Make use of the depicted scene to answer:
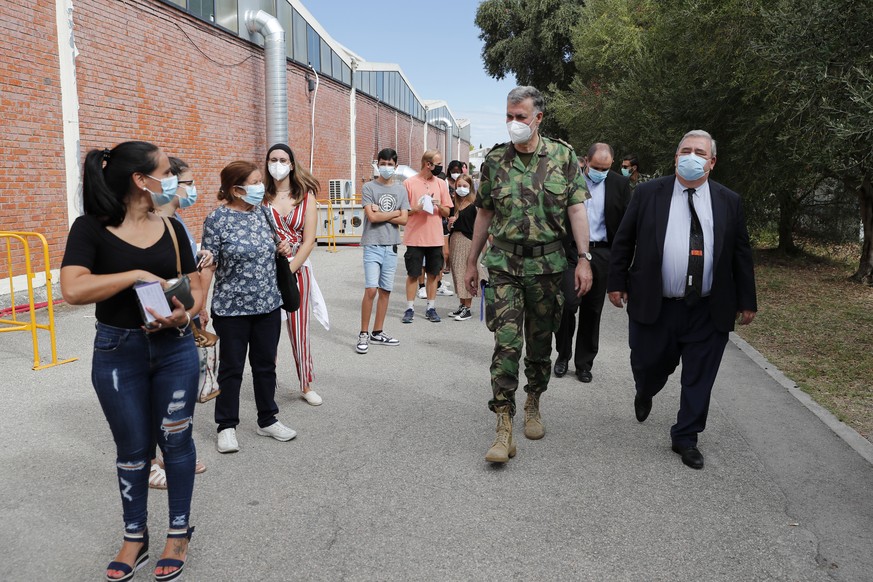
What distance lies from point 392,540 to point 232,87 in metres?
16.4

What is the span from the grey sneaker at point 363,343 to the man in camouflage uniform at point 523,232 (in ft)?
9.58

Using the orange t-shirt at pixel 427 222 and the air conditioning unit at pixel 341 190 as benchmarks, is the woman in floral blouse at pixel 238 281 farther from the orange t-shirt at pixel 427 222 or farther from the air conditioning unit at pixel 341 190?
the air conditioning unit at pixel 341 190

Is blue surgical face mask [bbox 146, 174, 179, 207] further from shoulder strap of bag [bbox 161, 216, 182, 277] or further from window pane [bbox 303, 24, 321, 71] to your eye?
window pane [bbox 303, 24, 321, 71]

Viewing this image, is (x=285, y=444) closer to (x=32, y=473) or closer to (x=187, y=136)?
(x=32, y=473)

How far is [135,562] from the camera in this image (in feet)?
10.3

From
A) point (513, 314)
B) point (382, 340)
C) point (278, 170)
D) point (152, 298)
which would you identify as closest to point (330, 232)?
point (382, 340)

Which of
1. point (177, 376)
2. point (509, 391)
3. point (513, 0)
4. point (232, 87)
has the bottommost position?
point (509, 391)

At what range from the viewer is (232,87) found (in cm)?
1797

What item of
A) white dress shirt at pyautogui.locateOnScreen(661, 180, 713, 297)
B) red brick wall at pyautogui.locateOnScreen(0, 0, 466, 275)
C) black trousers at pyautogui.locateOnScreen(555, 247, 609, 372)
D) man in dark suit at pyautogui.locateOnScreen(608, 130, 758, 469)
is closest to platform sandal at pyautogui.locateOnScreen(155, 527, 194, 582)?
man in dark suit at pyautogui.locateOnScreen(608, 130, 758, 469)

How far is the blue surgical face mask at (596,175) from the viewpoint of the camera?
6.41m

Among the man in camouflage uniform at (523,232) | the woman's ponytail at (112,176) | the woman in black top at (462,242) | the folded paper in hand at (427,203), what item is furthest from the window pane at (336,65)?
the woman's ponytail at (112,176)

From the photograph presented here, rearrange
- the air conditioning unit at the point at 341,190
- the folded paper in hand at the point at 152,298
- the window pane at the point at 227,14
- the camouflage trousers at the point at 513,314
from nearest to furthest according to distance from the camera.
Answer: the folded paper in hand at the point at 152,298 < the camouflage trousers at the point at 513,314 < the window pane at the point at 227,14 < the air conditioning unit at the point at 341,190

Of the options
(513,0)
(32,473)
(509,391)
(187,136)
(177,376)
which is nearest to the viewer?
(177,376)

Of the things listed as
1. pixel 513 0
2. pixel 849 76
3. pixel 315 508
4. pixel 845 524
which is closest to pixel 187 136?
pixel 849 76
